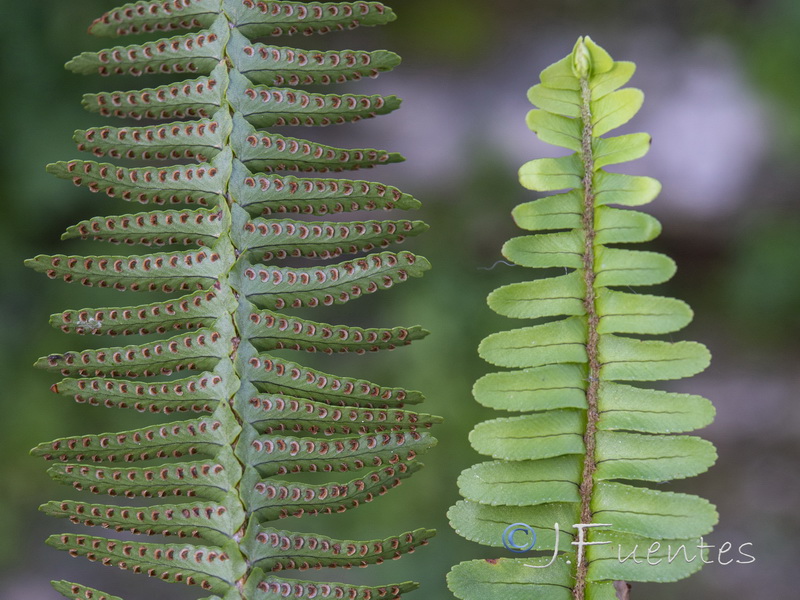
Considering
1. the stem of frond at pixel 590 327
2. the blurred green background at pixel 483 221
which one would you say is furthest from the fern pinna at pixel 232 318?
the blurred green background at pixel 483 221

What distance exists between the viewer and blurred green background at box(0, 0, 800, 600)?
14.3 ft

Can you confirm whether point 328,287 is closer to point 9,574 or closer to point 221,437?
point 221,437

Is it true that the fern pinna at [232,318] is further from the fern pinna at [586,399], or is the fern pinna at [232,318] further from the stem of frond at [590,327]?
the stem of frond at [590,327]

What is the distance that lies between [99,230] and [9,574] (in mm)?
3781

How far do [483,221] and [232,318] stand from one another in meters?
4.23

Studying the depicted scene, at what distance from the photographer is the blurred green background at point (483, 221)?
435 cm

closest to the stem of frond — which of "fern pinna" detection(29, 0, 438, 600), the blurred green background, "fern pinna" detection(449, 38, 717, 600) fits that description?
"fern pinna" detection(449, 38, 717, 600)

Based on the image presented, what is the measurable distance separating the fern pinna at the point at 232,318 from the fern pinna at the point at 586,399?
0.17 meters

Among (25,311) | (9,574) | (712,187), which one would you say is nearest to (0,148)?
(25,311)

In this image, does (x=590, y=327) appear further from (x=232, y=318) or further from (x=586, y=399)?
(x=232, y=318)

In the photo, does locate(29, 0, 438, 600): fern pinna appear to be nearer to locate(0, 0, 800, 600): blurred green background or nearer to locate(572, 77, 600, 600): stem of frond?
locate(572, 77, 600, 600): stem of frond

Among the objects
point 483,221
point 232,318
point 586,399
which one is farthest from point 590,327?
point 483,221

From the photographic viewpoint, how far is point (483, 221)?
5559 millimetres

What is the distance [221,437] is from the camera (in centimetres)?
146
